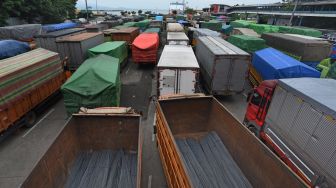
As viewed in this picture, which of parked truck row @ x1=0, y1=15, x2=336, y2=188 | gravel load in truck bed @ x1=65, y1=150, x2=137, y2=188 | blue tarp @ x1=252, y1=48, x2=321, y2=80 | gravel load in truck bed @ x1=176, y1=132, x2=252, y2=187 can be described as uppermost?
blue tarp @ x1=252, y1=48, x2=321, y2=80

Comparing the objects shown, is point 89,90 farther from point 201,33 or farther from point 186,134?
point 201,33

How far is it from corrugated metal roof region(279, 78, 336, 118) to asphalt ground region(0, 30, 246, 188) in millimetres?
5914

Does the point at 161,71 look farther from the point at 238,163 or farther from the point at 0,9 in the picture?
the point at 0,9

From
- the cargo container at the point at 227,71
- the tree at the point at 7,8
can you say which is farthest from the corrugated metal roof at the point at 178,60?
the tree at the point at 7,8

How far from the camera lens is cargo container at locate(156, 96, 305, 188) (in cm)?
549

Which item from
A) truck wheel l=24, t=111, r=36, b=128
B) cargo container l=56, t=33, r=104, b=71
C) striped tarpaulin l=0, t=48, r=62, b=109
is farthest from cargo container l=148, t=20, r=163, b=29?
truck wheel l=24, t=111, r=36, b=128

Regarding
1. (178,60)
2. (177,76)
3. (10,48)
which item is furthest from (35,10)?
(177,76)

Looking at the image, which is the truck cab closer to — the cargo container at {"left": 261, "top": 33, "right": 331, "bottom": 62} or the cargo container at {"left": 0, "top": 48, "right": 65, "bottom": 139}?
→ the cargo container at {"left": 261, "top": 33, "right": 331, "bottom": 62}

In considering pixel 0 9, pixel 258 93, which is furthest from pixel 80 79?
pixel 0 9

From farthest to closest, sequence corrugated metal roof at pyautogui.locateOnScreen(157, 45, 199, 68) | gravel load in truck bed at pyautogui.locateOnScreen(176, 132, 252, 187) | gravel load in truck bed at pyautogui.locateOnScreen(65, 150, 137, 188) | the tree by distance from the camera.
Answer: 1. the tree
2. corrugated metal roof at pyautogui.locateOnScreen(157, 45, 199, 68)
3. gravel load in truck bed at pyautogui.locateOnScreen(176, 132, 252, 187)
4. gravel load in truck bed at pyautogui.locateOnScreen(65, 150, 137, 188)

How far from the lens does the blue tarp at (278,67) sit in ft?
42.0

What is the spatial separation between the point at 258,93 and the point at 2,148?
12.8m

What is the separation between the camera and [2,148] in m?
9.62

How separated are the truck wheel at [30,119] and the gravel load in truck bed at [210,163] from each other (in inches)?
345
